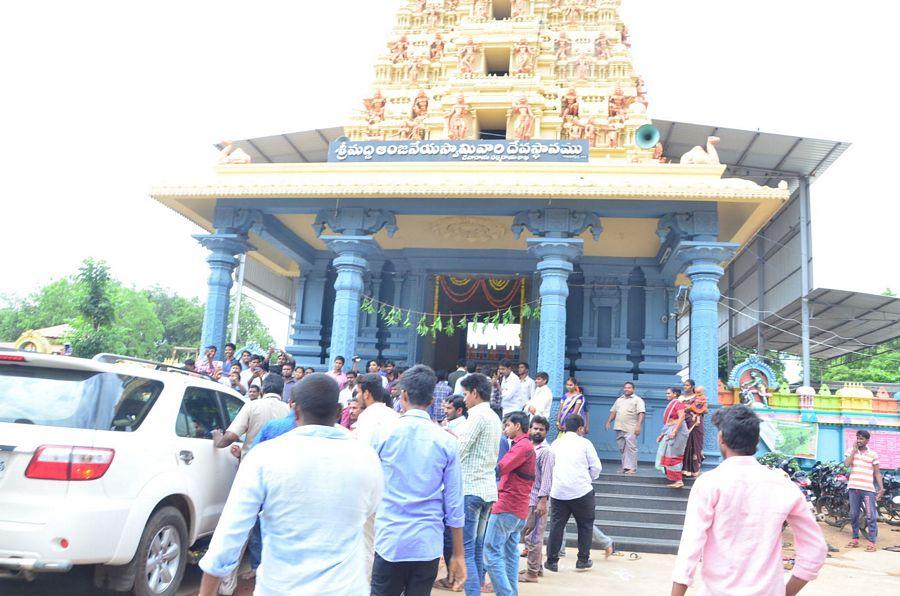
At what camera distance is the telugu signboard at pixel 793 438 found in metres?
12.8

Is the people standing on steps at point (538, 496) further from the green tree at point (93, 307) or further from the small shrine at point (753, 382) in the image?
the green tree at point (93, 307)

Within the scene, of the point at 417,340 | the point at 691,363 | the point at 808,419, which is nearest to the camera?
the point at 691,363

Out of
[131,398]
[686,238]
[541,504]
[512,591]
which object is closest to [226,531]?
[131,398]

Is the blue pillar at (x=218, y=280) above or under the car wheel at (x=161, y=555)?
above

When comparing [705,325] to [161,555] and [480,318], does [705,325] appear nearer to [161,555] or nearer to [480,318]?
[480,318]

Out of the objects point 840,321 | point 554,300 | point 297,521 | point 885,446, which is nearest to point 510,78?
point 554,300

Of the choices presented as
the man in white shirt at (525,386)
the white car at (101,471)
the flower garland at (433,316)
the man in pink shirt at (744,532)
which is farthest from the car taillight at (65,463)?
the flower garland at (433,316)

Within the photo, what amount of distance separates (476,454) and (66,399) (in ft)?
8.30

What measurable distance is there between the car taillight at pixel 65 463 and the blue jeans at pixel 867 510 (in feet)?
31.3

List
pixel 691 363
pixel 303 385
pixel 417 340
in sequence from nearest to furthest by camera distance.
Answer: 1. pixel 303 385
2. pixel 691 363
3. pixel 417 340

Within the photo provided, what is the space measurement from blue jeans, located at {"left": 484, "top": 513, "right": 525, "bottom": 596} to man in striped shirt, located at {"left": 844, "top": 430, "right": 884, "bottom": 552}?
6.65 meters

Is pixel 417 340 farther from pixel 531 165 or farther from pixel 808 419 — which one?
pixel 808 419

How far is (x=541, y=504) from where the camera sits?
20.3 feet

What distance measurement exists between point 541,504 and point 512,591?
1.77 m
